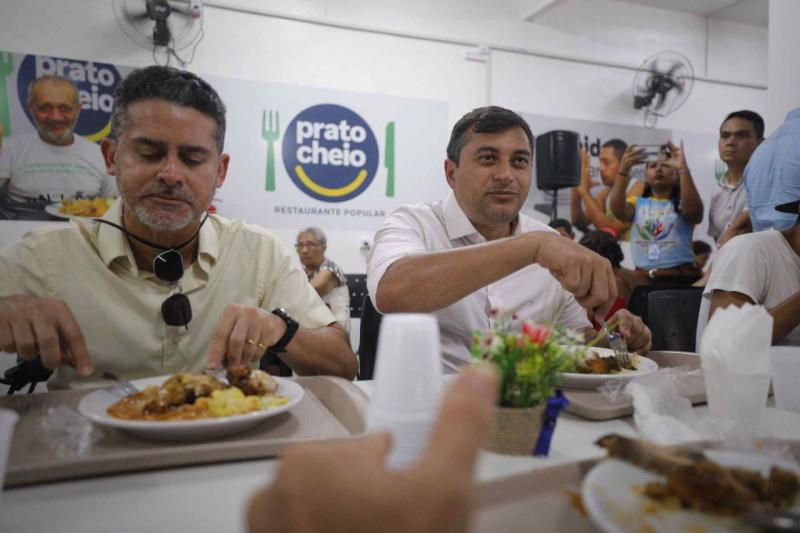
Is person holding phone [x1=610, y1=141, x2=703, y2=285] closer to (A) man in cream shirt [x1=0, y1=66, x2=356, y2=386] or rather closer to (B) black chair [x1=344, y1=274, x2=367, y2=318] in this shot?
(B) black chair [x1=344, y1=274, x2=367, y2=318]

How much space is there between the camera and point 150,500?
0.69 metres

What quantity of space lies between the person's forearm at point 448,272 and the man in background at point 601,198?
427cm

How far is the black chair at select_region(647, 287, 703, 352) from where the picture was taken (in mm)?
2205

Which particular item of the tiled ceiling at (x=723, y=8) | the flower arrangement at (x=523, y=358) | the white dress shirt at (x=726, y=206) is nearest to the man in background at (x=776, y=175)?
the flower arrangement at (x=523, y=358)

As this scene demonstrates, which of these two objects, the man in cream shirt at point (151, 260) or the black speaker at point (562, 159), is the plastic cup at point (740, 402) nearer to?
the man in cream shirt at point (151, 260)

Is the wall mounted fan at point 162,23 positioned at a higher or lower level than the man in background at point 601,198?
higher

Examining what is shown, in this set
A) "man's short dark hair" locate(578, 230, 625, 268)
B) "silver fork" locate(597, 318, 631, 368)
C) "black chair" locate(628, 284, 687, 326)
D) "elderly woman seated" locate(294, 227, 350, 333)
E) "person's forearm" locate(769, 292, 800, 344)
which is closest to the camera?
"silver fork" locate(597, 318, 631, 368)

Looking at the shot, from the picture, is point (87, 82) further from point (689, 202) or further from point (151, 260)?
point (689, 202)

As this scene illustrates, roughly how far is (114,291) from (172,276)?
0.15m

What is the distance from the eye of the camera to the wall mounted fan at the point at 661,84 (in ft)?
18.2

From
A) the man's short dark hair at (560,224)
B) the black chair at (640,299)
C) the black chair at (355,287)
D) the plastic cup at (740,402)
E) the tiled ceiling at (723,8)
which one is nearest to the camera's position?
the plastic cup at (740,402)

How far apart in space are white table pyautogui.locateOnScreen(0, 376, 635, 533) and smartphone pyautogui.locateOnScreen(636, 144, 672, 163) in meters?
5.27

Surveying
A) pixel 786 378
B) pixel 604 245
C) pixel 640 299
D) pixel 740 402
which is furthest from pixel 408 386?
pixel 604 245

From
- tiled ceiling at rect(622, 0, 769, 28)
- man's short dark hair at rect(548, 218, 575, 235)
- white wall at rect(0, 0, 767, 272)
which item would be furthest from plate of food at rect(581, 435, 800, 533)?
tiled ceiling at rect(622, 0, 769, 28)
